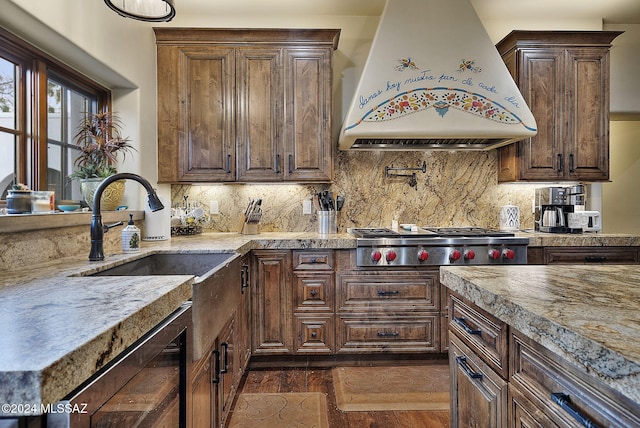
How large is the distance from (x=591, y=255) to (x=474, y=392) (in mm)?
2207

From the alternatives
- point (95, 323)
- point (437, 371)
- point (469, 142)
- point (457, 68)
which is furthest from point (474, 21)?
point (95, 323)

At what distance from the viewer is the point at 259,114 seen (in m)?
2.93

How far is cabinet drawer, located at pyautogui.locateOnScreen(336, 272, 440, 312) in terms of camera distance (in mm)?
2643

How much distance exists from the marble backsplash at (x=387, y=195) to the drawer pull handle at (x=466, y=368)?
2096 millimetres

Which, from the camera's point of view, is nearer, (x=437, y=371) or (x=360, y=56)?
(x=437, y=371)

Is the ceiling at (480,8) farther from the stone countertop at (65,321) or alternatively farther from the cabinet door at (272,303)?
the stone countertop at (65,321)

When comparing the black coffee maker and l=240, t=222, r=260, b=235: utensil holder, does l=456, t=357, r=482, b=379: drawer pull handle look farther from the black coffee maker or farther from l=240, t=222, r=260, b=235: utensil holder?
the black coffee maker

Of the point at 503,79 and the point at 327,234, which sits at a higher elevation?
the point at 503,79

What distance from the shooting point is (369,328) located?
8.69 feet

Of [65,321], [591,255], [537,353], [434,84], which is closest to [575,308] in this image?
[537,353]

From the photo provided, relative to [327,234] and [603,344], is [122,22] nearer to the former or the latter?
[327,234]

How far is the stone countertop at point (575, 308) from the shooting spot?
1.90 ft

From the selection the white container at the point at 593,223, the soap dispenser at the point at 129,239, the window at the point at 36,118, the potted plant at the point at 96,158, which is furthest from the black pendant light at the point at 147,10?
the white container at the point at 593,223

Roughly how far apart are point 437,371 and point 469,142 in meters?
1.82
